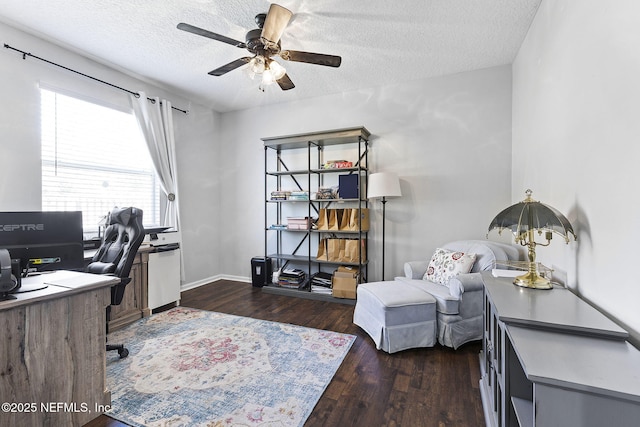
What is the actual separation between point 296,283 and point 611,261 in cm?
313

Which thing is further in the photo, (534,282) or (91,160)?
(91,160)

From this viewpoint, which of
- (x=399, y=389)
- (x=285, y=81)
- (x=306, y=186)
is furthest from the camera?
(x=306, y=186)

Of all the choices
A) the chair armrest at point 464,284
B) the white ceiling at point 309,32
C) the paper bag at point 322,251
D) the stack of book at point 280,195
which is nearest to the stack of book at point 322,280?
the paper bag at point 322,251

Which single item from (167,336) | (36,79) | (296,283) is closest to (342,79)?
(296,283)

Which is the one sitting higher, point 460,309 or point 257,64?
point 257,64

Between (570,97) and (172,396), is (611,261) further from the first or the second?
(172,396)

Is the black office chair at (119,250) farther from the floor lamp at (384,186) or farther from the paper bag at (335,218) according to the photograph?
the floor lamp at (384,186)

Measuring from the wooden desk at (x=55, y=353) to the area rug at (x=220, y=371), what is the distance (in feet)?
0.76

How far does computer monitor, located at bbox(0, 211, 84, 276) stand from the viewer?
1.60 m

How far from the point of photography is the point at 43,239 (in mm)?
1688

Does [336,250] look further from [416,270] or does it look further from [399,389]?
[399,389]

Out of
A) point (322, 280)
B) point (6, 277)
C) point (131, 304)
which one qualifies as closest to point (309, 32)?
point (6, 277)

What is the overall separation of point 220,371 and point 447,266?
210 cm

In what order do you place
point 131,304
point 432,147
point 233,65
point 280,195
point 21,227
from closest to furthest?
point 21,227, point 233,65, point 131,304, point 432,147, point 280,195
